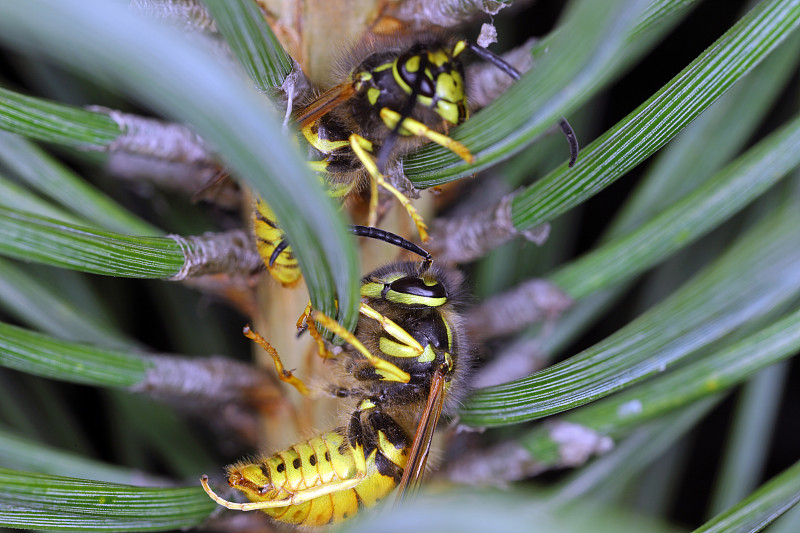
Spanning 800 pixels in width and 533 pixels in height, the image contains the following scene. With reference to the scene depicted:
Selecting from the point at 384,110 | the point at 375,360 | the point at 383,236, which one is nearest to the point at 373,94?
the point at 384,110

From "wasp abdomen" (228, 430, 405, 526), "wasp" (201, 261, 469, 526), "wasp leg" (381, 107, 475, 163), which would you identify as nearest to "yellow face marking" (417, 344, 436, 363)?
"wasp" (201, 261, 469, 526)

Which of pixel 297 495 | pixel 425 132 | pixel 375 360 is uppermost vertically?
pixel 425 132

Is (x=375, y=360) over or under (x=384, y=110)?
under

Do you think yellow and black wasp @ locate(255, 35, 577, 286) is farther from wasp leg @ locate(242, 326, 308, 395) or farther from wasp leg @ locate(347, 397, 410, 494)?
wasp leg @ locate(347, 397, 410, 494)

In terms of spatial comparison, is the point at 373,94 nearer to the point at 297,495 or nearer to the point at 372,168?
the point at 372,168

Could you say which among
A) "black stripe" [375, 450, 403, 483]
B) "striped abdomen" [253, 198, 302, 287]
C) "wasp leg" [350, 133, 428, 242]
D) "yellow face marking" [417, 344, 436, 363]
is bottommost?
"black stripe" [375, 450, 403, 483]

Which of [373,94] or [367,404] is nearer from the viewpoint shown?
[373,94]
